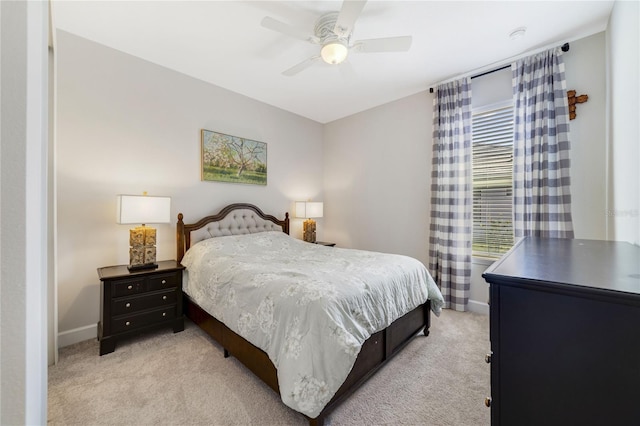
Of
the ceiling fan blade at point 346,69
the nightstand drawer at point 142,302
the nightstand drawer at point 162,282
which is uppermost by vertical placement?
the ceiling fan blade at point 346,69

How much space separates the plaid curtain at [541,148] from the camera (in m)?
2.39

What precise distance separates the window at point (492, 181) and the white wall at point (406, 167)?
21 cm

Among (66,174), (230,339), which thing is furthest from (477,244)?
(66,174)

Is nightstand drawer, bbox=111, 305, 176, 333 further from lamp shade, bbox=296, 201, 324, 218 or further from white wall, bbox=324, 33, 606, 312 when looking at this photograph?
white wall, bbox=324, 33, 606, 312

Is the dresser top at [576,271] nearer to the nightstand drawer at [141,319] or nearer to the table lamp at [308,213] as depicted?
the nightstand drawer at [141,319]

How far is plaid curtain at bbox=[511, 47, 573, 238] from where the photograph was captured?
7.85ft

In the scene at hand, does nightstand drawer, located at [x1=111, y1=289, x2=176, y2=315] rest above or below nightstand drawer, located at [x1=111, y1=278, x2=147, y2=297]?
below

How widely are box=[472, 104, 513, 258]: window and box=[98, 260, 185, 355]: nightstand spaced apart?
3.39 metres

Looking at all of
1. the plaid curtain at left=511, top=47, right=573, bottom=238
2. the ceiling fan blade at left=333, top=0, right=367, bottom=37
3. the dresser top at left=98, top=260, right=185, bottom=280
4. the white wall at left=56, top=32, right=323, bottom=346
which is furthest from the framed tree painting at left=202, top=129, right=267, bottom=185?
the plaid curtain at left=511, top=47, right=573, bottom=238

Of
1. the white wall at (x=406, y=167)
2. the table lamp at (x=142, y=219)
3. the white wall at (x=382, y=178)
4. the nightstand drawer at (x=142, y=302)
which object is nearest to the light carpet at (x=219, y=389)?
the nightstand drawer at (x=142, y=302)

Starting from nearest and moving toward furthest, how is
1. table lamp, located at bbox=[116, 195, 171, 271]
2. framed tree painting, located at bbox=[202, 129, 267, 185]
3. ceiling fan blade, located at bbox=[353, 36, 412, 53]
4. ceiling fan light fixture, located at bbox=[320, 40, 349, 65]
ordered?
1. ceiling fan blade, located at bbox=[353, 36, 412, 53]
2. ceiling fan light fixture, located at bbox=[320, 40, 349, 65]
3. table lamp, located at bbox=[116, 195, 171, 271]
4. framed tree painting, located at bbox=[202, 129, 267, 185]

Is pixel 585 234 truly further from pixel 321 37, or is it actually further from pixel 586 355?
pixel 321 37

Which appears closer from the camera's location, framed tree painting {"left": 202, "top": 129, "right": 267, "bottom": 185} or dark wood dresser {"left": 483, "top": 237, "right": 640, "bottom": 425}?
dark wood dresser {"left": 483, "top": 237, "right": 640, "bottom": 425}

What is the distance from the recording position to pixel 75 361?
2.04 m
